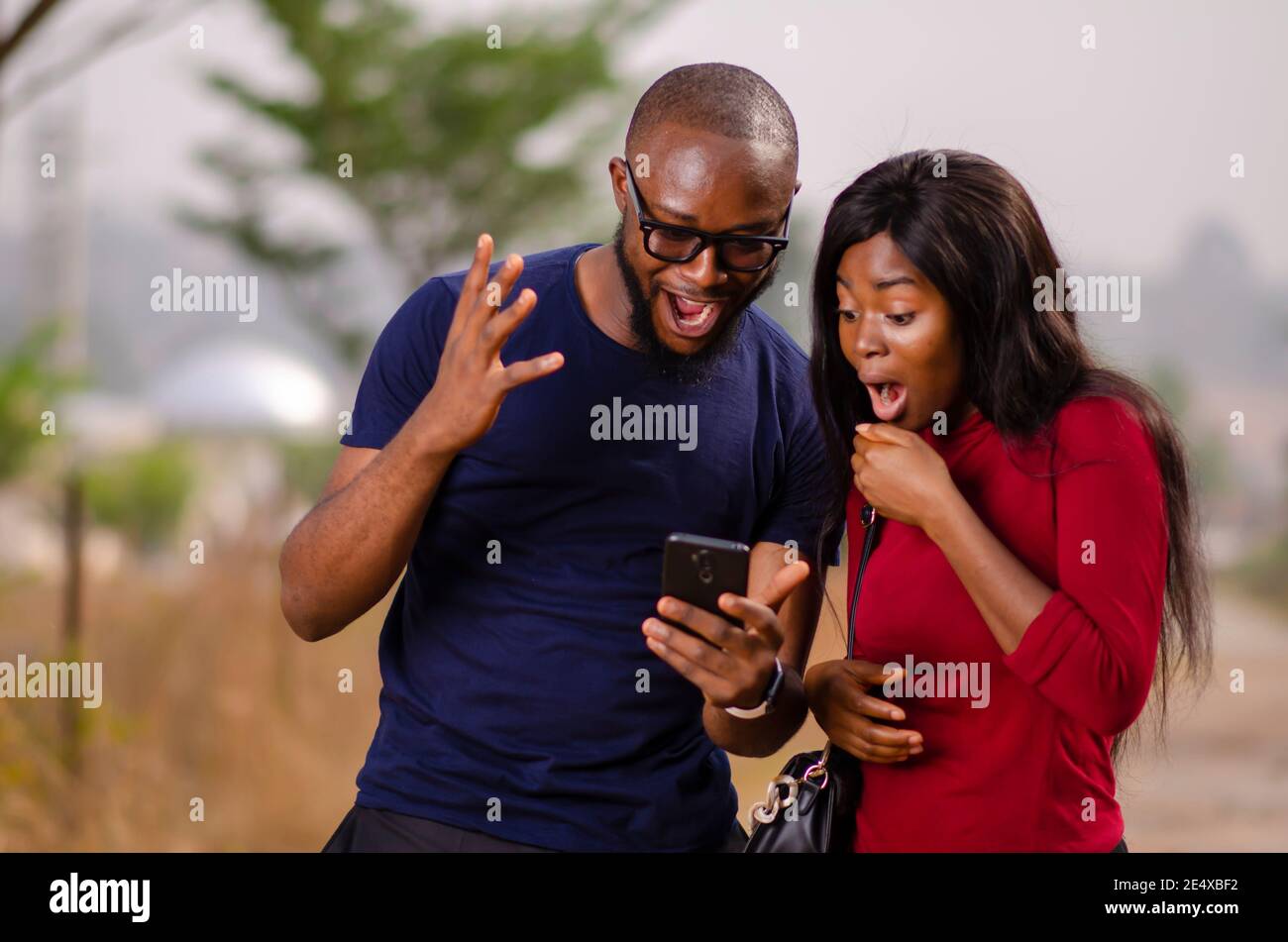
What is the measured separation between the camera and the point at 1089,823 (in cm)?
188

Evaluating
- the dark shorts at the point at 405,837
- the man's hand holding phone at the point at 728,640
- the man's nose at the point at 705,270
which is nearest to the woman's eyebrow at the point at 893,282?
the man's nose at the point at 705,270

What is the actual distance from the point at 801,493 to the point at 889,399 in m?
0.40

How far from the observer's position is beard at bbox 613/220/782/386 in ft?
7.22

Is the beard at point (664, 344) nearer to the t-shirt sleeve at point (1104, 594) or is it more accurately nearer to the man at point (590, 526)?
the man at point (590, 526)

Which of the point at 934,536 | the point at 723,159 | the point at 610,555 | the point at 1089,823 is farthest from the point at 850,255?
the point at 1089,823

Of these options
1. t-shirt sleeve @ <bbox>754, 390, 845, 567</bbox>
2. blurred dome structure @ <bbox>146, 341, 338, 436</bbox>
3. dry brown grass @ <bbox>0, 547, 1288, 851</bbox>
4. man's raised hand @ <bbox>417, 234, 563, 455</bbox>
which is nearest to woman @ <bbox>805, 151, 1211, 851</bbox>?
t-shirt sleeve @ <bbox>754, 390, 845, 567</bbox>

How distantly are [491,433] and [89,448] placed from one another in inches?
161

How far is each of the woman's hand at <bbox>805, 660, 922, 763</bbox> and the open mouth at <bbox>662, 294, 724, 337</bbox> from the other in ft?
1.75

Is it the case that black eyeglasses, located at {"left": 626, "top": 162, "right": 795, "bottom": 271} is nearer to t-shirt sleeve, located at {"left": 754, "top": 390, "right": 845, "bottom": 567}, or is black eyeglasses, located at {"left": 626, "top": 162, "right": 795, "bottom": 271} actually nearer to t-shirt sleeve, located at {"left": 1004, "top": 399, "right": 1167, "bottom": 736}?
t-shirt sleeve, located at {"left": 754, "top": 390, "right": 845, "bottom": 567}

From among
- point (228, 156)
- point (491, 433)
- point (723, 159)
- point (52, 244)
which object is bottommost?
point (491, 433)

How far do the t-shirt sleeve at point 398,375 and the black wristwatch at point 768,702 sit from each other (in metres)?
0.68

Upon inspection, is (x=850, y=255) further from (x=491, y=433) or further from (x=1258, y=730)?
(x=1258, y=730)

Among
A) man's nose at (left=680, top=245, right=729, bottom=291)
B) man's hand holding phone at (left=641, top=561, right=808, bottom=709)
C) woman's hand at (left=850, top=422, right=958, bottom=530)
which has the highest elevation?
man's nose at (left=680, top=245, right=729, bottom=291)
